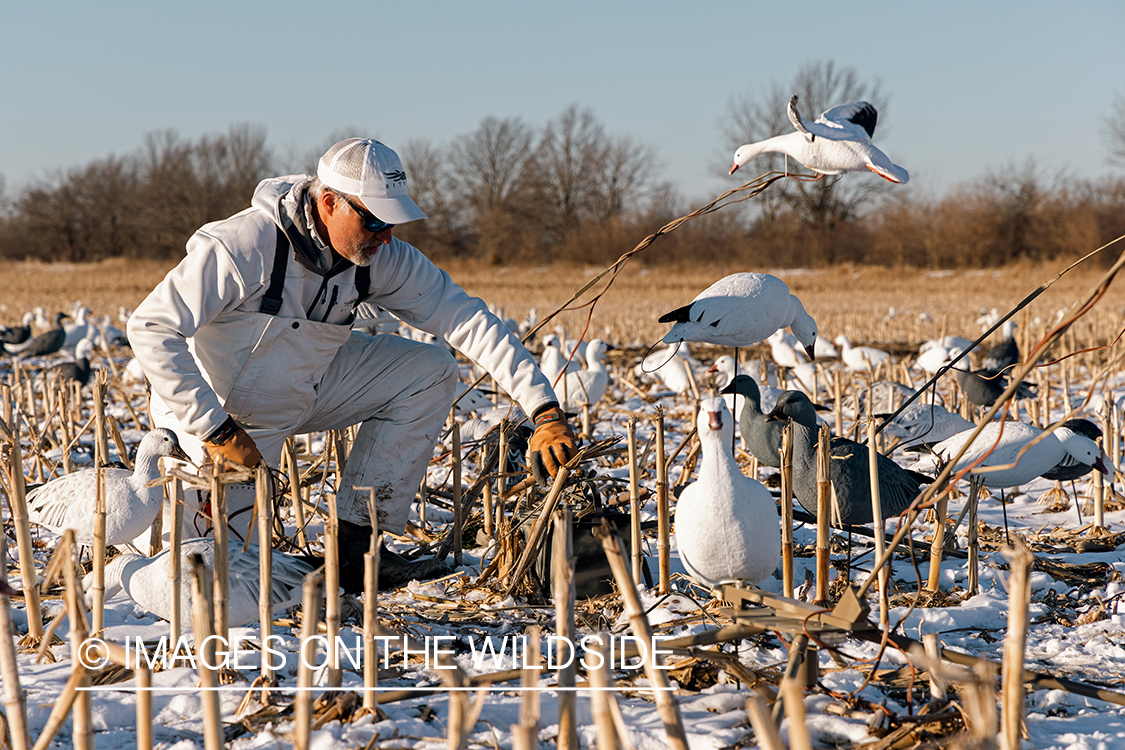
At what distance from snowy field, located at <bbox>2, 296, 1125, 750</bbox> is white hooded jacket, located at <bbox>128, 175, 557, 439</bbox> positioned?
2.15ft

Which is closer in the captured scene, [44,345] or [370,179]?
[370,179]

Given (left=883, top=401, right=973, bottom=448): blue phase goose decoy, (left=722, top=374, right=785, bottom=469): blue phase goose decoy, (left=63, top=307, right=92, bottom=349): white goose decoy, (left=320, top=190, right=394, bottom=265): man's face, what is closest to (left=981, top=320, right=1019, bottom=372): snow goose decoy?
(left=883, top=401, right=973, bottom=448): blue phase goose decoy

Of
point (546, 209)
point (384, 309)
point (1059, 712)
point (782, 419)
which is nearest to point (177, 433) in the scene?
point (384, 309)

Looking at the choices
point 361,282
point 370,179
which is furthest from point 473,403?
point 370,179

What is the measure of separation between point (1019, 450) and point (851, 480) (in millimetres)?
1012

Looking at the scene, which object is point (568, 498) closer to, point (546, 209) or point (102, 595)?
point (102, 595)

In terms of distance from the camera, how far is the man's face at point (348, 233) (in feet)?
10.4

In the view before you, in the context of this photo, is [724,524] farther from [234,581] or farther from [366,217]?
[366,217]

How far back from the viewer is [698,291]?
23.4m

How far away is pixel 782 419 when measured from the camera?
153 inches

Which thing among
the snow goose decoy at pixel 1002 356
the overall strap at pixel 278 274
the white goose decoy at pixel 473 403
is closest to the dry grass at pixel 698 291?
the snow goose decoy at pixel 1002 356

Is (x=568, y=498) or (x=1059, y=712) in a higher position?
(x=568, y=498)

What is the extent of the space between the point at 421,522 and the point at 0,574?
2318 mm

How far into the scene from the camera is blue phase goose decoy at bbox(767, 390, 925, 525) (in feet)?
10.9
